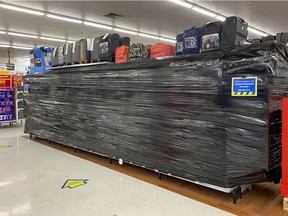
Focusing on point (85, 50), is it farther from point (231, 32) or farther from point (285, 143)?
point (285, 143)

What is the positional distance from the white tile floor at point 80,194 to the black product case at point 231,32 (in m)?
1.71

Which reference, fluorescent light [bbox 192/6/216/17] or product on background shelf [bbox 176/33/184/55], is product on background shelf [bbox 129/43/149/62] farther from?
fluorescent light [bbox 192/6/216/17]

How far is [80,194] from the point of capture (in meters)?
2.81

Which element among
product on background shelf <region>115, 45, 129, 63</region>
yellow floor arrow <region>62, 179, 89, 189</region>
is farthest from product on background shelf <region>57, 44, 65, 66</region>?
yellow floor arrow <region>62, 179, 89, 189</region>

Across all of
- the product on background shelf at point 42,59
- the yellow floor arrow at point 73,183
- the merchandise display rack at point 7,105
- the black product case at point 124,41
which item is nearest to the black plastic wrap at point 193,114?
the black product case at point 124,41

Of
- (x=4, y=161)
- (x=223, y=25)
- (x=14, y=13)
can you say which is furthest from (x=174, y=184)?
(x=14, y=13)

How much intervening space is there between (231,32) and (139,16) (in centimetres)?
657

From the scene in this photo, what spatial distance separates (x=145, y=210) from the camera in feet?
8.05

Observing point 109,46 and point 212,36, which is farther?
point 109,46

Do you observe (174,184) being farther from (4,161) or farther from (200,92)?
(4,161)

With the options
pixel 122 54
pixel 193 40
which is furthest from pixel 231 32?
pixel 122 54

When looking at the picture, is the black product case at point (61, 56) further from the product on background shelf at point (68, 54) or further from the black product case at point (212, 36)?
the black product case at point (212, 36)

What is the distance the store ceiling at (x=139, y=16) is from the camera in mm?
7355

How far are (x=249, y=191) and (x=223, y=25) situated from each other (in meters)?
1.91
